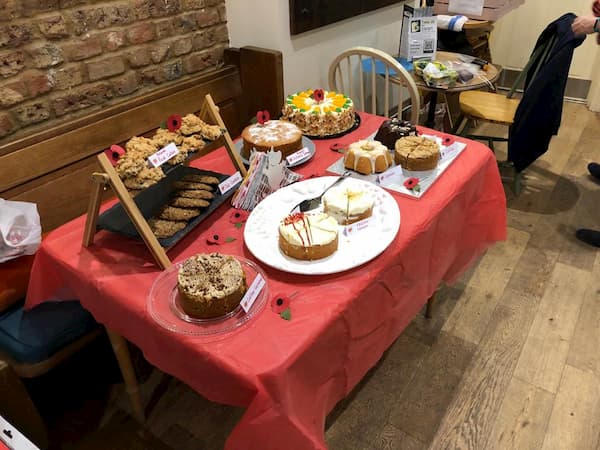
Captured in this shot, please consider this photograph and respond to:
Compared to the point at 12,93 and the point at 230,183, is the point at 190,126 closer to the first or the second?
the point at 230,183

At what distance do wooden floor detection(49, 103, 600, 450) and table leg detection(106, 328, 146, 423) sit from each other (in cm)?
7

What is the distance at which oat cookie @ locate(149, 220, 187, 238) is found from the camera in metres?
1.18

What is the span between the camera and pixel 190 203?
4.14 feet

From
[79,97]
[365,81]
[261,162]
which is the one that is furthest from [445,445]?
[365,81]

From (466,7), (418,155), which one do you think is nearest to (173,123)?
(418,155)

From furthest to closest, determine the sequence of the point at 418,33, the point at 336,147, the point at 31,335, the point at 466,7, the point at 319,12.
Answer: the point at 466,7 < the point at 418,33 < the point at 319,12 < the point at 336,147 < the point at 31,335

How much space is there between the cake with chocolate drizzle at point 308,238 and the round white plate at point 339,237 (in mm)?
16

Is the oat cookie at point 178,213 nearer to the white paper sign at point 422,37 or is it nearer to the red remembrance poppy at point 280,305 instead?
the red remembrance poppy at point 280,305

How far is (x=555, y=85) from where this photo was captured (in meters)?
2.43

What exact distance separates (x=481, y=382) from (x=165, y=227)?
1.28m

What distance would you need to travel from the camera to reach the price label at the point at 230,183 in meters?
1.32

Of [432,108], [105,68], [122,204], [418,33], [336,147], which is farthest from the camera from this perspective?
[432,108]

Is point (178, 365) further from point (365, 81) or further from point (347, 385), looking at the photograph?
point (365, 81)

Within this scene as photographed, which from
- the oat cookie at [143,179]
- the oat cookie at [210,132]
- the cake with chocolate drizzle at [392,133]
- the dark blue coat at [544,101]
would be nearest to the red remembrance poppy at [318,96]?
the cake with chocolate drizzle at [392,133]
